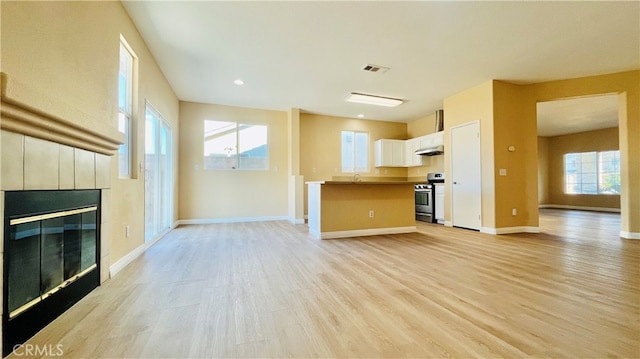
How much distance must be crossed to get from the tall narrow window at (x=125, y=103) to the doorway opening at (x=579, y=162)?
8.48m

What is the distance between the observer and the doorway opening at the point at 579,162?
23.9 feet

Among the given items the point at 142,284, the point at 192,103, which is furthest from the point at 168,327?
the point at 192,103

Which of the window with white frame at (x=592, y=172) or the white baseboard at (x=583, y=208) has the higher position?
the window with white frame at (x=592, y=172)

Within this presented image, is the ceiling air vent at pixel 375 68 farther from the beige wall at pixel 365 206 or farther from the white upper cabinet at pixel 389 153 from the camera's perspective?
the white upper cabinet at pixel 389 153

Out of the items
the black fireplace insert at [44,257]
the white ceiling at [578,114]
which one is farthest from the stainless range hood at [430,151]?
the black fireplace insert at [44,257]

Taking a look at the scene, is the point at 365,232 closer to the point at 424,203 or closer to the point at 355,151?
the point at 424,203

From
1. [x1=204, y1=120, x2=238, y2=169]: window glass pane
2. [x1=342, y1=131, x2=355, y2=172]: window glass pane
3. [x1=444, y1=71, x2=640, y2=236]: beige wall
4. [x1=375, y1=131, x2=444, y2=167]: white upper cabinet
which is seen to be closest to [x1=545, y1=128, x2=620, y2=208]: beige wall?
[x1=444, y1=71, x2=640, y2=236]: beige wall

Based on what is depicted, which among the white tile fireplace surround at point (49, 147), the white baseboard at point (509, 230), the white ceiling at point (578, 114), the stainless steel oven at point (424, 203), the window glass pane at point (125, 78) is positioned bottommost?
the white baseboard at point (509, 230)

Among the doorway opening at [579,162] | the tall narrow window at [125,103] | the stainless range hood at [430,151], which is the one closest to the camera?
the tall narrow window at [125,103]

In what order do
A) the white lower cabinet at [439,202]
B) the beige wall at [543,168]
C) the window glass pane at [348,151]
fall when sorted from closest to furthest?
the white lower cabinet at [439,202] < the window glass pane at [348,151] < the beige wall at [543,168]

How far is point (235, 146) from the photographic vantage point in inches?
233

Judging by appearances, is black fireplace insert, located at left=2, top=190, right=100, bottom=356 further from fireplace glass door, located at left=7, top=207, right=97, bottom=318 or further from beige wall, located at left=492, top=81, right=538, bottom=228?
beige wall, located at left=492, top=81, right=538, bottom=228

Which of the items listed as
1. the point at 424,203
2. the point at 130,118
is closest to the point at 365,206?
the point at 424,203

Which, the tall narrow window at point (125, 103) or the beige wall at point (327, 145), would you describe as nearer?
the tall narrow window at point (125, 103)
